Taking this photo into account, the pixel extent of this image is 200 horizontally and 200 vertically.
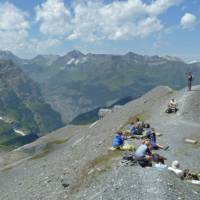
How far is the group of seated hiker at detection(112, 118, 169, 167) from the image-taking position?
1547 inches

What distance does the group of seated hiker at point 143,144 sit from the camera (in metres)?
39.3

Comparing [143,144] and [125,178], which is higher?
[143,144]

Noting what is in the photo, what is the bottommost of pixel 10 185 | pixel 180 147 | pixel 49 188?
pixel 10 185

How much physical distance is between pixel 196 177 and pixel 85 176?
12.9 m

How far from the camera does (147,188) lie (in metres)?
32.1

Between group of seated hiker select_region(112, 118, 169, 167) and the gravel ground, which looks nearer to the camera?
the gravel ground

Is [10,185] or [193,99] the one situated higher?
[193,99]

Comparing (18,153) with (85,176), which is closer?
(85,176)

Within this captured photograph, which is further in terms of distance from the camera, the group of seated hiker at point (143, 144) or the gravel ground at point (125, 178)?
the group of seated hiker at point (143, 144)

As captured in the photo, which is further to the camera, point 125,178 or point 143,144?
point 143,144

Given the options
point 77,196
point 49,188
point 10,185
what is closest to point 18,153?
point 10,185

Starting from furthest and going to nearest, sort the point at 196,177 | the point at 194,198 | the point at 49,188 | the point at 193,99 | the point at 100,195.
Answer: the point at 193,99
the point at 49,188
the point at 196,177
the point at 100,195
the point at 194,198

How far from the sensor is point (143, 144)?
133ft

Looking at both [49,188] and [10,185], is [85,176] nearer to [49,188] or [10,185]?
[49,188]
